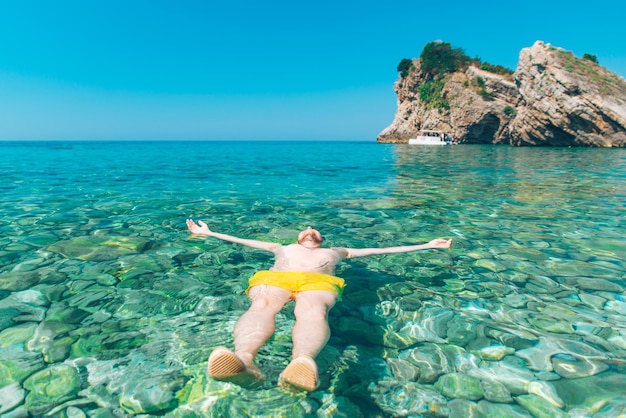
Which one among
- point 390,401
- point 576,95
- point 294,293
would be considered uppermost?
point 576,95

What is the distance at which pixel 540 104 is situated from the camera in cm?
4516

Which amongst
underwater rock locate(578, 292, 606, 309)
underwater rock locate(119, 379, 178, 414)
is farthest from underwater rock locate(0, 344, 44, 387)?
underwater rock locate(578, 292, 606, 309)

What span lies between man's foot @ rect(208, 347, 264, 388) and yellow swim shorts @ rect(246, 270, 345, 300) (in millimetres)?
1190

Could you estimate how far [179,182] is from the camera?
15484 millimetres

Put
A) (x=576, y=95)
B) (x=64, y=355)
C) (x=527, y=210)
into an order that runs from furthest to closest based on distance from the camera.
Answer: (x=576, y=95)
(x=527, y=210)
(x=64, y=355)

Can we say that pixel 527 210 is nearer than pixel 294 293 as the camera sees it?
No

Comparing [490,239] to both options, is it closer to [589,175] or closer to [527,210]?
[527,210]

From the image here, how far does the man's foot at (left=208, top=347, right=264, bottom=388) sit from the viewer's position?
2.43 meters

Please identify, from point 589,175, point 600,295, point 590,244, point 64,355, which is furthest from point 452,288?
point 589,175

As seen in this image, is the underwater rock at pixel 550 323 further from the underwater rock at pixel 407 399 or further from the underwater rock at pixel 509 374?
the underwater rock at pixel 407 399

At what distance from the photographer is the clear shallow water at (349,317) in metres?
2.69

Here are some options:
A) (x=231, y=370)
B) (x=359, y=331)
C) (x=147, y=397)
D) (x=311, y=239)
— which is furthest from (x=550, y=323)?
(x=147, y=397)

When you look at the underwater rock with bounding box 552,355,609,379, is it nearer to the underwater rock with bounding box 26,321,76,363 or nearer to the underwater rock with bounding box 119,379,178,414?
the underwater rock with bounding box 119,379,178,414

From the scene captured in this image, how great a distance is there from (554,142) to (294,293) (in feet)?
182
